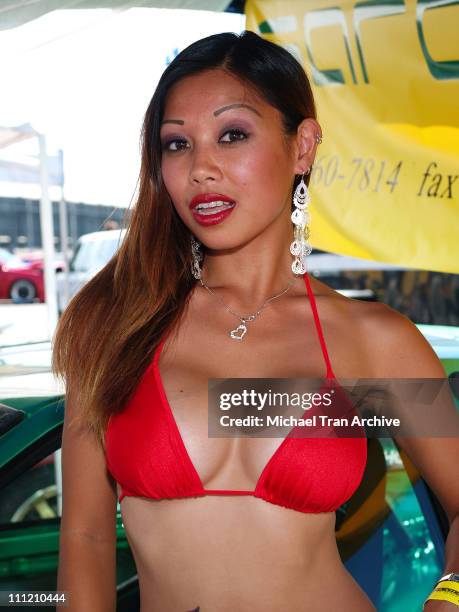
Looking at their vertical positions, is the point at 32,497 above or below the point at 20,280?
below

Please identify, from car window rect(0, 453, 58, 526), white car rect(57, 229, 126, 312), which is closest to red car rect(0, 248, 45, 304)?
white car rect(57, 229, 126, 312)

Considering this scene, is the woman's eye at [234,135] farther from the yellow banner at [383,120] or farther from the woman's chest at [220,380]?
the yellow banner at [383,120]

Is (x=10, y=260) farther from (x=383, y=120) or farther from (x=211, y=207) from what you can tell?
(x=211, y=207)

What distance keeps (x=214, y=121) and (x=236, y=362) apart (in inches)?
23.0

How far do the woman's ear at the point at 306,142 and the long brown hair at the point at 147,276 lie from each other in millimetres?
27

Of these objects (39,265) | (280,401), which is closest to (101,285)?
(280,401)

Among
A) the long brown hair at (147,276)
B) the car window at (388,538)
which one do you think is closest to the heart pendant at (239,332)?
the long brown hair at (147,276)

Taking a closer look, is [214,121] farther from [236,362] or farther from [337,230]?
[337,230]

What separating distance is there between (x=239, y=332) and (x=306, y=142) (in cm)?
54

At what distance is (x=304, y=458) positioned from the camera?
166cm

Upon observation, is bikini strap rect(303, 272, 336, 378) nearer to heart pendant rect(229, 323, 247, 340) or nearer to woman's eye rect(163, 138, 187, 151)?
heart pendant rect(229, 323, 247, 340)

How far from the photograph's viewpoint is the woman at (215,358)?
162 cm

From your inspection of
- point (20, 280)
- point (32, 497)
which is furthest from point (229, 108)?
point (20, 280)

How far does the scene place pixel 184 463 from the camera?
1.60 meters
